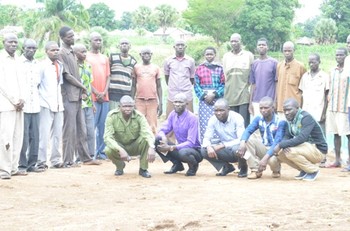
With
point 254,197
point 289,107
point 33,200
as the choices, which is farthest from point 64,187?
point 289,107

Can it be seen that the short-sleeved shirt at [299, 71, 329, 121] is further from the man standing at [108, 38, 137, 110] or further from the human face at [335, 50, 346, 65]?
the man standing at [108, 38, 137, 110]

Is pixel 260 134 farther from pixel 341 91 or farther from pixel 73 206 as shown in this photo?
pixel 73 206

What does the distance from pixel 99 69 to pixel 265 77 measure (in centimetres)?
258

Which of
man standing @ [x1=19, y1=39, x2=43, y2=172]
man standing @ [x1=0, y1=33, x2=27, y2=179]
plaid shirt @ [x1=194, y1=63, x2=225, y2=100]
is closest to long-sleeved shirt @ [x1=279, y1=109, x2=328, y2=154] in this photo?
plaid shirt @ [x1=194, y1=63, x2=225, y2=100]

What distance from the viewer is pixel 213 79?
10.3m

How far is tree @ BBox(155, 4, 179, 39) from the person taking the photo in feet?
341

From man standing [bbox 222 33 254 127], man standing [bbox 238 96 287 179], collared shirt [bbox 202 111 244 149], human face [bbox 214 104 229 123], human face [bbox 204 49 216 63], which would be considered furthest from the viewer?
man standing [bbox 222 33 254 127]

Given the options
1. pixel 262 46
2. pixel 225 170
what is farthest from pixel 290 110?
pixel 262 46

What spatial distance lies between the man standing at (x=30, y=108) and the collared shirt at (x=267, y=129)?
2.76 metres

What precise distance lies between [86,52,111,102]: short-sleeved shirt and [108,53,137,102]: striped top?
130 mm

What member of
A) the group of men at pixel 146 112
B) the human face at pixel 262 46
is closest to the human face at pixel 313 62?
the group of men at pixel 146 112

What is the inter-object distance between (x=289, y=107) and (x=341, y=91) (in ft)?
5.13

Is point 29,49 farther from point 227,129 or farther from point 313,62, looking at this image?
point 313,62

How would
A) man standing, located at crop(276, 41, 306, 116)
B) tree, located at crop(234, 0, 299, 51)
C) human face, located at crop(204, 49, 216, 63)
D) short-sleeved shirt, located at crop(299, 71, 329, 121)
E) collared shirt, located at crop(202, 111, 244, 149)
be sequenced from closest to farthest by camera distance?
collared shirt, located at crop(202, 111, 244, 149) < short-sleeved shirt, located at crop(299, 71, 329, 121) < man standing, located at crop(276, 41, 306, 116) < human face, located at crop(204, 49, 216, 63) < tree, located at crop(234, 0, 299, 51)
